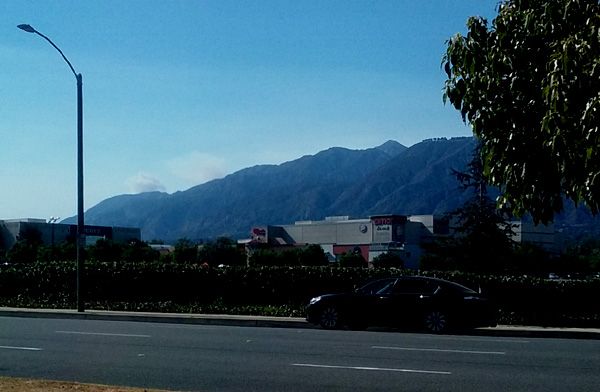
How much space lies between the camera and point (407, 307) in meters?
22.7

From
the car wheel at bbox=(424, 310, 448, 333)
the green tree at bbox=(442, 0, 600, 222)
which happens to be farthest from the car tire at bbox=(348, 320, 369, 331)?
the green tree at bbox=(442, 0, 600, 222)

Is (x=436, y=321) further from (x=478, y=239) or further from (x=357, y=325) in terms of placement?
(x=478, y=239)

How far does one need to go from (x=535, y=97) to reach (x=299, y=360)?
1016cm

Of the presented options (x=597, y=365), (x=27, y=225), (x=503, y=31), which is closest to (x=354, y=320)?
(x=597, y=365)

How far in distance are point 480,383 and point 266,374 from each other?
333 centimetres

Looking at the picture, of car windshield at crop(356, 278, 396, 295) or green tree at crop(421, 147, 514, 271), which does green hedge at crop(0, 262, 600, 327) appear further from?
green tree at crop(421, 147, 514, 271)

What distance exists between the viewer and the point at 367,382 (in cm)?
1266

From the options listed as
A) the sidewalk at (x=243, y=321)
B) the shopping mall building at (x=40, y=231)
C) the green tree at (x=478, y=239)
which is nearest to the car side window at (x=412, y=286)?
the sidewalk at (x=243, y=321)

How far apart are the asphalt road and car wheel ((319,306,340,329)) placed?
94 cm

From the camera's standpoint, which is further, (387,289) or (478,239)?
(478,239)

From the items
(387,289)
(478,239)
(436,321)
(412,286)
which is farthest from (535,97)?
(478,239)

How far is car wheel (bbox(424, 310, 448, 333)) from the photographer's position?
22.3 m

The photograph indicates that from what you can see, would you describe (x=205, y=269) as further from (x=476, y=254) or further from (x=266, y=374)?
(x=476, y=254)

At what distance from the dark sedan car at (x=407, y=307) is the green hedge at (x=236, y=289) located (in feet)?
14.9
